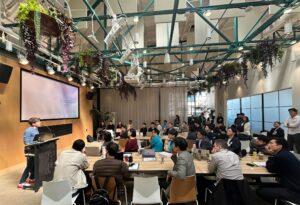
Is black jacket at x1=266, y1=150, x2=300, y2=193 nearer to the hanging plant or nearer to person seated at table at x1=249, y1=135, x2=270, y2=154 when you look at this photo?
person seated at table at x1=249, y1=135, x2=270, y2=154

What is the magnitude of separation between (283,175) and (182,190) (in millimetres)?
1495

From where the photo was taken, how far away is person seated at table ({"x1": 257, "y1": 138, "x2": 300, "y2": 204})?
11.4 ft

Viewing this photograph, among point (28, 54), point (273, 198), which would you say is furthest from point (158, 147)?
point (28, 54)

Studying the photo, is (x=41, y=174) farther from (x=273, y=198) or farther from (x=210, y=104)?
(x=210, y=104)

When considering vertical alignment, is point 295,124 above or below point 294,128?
above

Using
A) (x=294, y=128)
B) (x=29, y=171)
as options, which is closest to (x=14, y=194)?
(x=29, y=171)

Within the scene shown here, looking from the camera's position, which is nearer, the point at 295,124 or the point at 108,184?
the point at 108,184

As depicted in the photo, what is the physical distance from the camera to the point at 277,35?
8.22 metres

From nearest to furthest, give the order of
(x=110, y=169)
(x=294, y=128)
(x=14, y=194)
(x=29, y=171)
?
1. (x=110, y=169)
2. (x=14, y=194)
3. (x=29, y=171)
4. (x=294, y=128)

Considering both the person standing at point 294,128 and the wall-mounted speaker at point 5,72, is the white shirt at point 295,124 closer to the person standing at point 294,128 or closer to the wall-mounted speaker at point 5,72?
the person standing at point 294,128

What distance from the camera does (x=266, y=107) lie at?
10.4 metres

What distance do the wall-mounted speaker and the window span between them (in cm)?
888

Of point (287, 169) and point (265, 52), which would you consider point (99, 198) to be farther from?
point (265, 52)

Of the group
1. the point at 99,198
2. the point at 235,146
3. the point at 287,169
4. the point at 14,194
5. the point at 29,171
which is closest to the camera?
the point at 99,198
